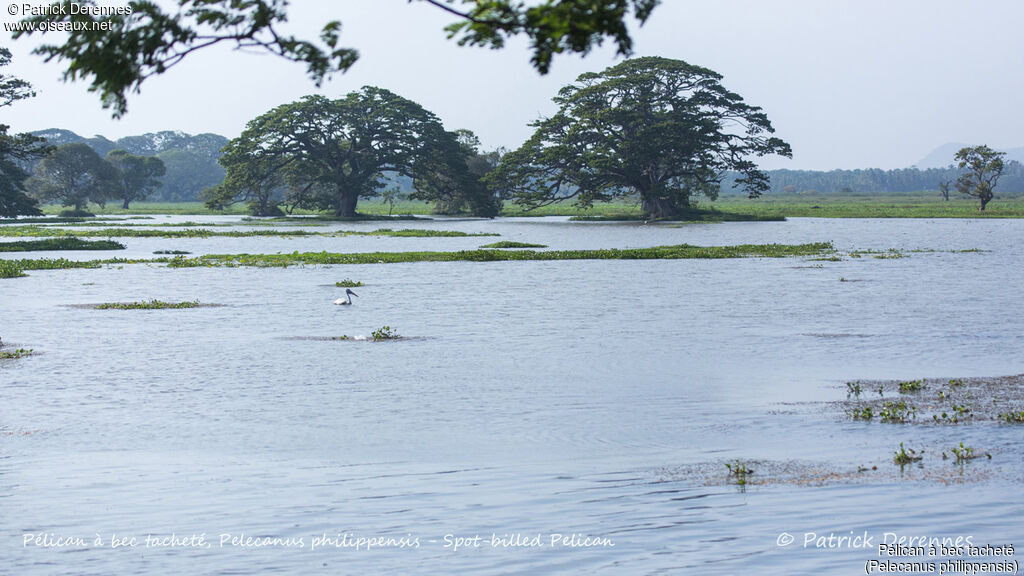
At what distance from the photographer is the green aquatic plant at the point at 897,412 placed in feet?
42.4

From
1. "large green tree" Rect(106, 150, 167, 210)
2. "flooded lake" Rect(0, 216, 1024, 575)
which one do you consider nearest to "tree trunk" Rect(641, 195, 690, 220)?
"flooded lake" Rect(0, 216, 1024, 575)

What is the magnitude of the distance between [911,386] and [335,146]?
8651 centimetres

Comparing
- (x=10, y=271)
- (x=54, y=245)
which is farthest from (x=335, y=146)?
(x=10, y=271)

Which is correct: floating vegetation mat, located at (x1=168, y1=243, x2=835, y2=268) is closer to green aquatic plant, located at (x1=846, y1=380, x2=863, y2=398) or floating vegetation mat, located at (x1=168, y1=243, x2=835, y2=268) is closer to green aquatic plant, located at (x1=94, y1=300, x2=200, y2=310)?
green aquatic plant, located at (x1=94, y1=300, x2=200, y2=310)

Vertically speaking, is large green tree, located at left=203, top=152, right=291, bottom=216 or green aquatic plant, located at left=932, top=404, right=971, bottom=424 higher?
large green tree, located at left=203, top=152, right=291, bottom=216

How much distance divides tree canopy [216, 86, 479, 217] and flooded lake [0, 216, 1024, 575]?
218ft

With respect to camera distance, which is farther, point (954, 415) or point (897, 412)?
point (897, 412)

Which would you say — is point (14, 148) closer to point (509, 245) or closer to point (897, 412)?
point (509, 245)

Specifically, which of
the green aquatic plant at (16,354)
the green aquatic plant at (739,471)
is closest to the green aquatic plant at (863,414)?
the green aquatic plant at (739,471)

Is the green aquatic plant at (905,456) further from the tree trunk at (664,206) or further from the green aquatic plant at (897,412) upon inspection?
the tree trunk at (664,206)

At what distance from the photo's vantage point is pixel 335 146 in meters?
96.9

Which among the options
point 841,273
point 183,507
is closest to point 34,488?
point 183,507

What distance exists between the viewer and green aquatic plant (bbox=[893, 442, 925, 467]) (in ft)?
35.8

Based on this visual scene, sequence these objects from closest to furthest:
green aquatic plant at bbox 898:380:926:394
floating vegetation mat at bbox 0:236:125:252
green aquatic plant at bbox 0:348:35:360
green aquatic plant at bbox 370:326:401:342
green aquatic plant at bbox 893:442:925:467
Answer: green aquatic plant at bbox 893:442:925:467, green aquatic plant at bbox 898:380:926:394, green aquatic plant at bbox 0:348:35:360, green aquatic plant at bbox 370:326:401:342, floating vegetation mat at bbox 0:236:125:252
